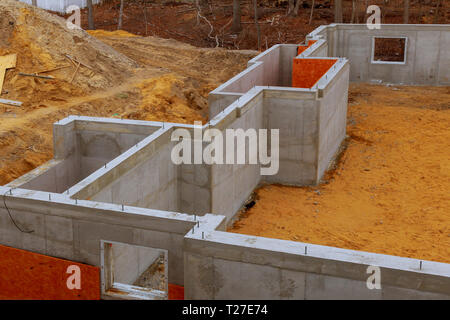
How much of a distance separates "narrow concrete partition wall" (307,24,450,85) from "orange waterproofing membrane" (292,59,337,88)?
616 cm

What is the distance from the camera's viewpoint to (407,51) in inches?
1019

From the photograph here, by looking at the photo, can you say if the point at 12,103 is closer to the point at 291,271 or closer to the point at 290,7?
the point at 291,271

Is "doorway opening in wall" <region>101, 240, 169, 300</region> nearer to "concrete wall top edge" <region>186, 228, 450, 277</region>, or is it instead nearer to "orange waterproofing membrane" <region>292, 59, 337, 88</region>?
"concrete wall top edge" <region>186, 228, 450, 277</region>

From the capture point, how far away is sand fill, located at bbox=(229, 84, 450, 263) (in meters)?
13.9

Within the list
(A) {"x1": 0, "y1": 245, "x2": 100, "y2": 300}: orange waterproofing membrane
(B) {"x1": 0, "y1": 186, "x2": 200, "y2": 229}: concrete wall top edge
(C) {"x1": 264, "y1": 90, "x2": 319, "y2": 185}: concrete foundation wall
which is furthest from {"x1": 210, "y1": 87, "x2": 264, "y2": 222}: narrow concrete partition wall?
(A) {"x1": 0, "y1": 245, "x2": 100, "y2": 300}: orange waterproofing membrane

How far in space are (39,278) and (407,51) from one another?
20682 mm

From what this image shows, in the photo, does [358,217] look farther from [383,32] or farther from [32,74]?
[383,32]

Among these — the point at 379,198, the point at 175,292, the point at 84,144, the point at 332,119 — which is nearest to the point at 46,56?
the point at 84,144

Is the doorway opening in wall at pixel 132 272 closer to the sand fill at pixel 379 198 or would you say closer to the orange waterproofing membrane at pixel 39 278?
the orange waterproofing membrane at pixel 39 278

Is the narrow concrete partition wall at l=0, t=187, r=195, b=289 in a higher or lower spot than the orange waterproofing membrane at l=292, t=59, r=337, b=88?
lower

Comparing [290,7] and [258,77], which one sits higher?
[290,7]

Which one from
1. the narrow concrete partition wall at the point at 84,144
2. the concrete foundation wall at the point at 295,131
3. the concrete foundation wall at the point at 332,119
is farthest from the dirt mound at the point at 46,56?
the concrete foundation wall at the point at 332,119

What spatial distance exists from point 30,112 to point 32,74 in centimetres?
220
